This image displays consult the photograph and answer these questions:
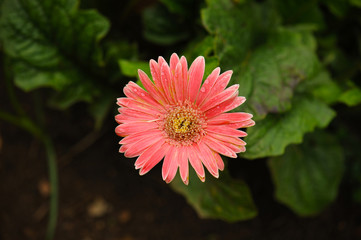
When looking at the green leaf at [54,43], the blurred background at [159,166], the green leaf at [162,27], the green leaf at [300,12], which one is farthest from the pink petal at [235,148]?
the green leaf at [300,12]

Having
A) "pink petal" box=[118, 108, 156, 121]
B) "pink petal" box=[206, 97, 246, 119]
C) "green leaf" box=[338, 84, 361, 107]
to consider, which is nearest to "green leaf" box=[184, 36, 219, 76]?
"pink petal" box=[206, 97, 246, 119]

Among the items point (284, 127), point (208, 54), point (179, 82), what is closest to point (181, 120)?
point (179, 82)

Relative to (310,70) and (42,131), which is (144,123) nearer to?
(310,70)

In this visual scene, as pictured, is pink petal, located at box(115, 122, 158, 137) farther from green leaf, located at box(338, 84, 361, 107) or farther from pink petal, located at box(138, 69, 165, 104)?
green leaf, located at box(338, 84, 361, 107)

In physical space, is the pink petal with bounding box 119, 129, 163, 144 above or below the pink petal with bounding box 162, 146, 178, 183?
above

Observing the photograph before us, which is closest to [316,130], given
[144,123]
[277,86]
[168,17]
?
[277,86]

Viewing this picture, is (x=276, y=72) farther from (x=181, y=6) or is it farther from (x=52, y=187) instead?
(x=52, y=187)
